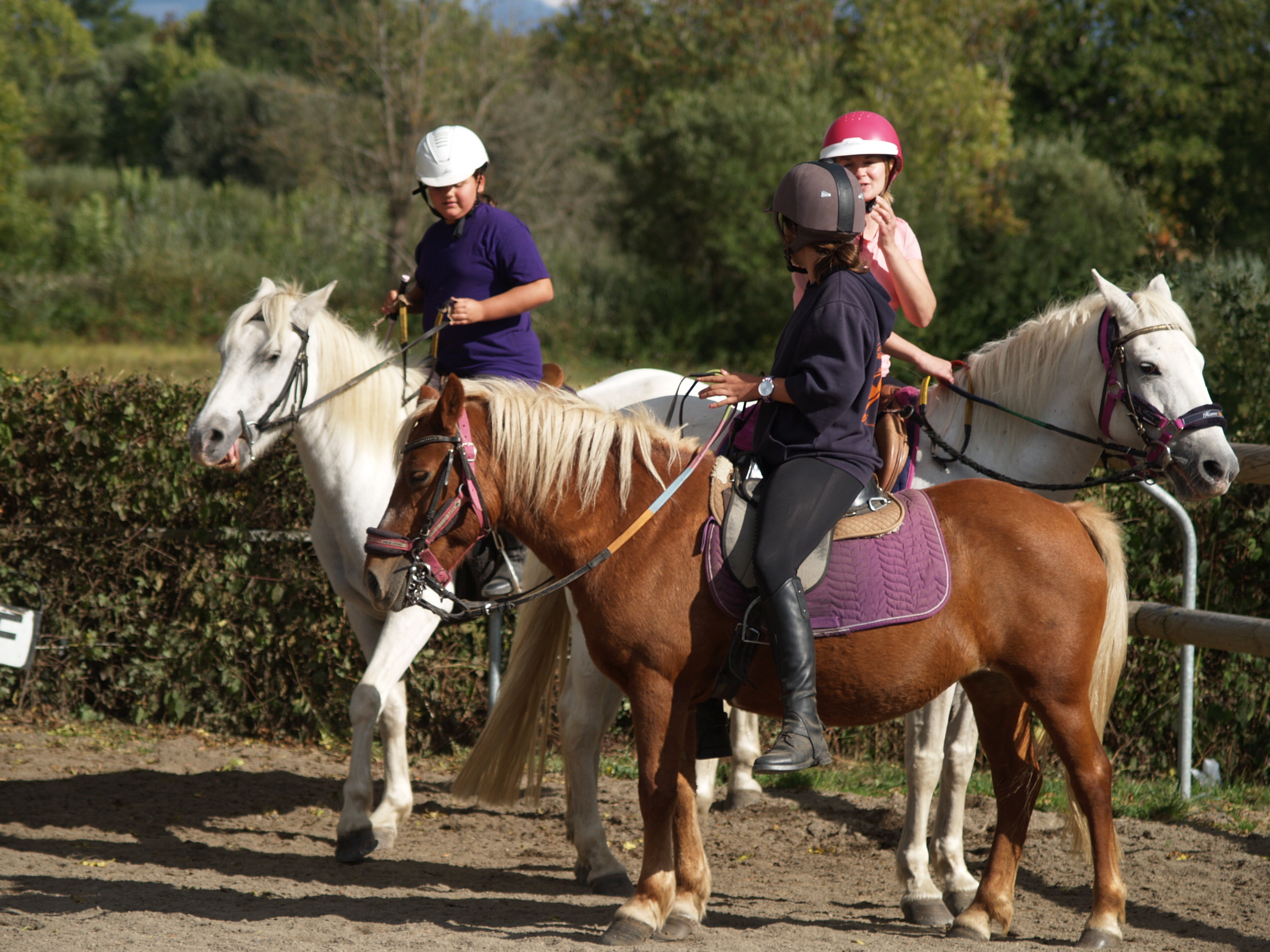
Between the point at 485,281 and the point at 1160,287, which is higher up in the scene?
the point at 1160,287

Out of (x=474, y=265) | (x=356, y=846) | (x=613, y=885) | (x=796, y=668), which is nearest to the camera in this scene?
(x=796, y=668)

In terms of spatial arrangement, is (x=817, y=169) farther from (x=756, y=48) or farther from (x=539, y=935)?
(x=756, y=48)

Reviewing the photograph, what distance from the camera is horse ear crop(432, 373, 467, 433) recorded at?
337 cm

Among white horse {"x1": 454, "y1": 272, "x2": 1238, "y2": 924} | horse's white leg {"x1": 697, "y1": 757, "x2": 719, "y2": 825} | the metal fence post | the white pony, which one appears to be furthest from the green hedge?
the metal fence post

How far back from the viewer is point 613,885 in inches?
177

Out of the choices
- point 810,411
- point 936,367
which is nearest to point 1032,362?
point 936,367

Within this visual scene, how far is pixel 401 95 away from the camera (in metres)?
24.4

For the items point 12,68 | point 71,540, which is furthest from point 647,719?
point 12,68

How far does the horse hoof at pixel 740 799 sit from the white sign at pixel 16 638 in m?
3.31

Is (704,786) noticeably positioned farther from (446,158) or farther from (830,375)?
(446,158)

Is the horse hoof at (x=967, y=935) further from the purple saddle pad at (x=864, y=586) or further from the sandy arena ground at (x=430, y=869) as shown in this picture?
the purple saddle pad at (x=864, y=586)

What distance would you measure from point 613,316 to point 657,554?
25.0 metres

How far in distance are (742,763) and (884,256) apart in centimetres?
273

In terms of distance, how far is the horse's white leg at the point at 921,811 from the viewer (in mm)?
4145
